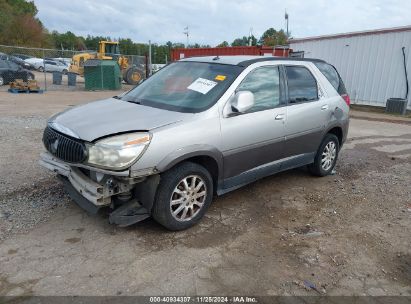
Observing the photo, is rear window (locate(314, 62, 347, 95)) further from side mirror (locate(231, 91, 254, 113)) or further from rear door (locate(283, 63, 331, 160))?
side mirror (locate(231, 91, 254, 113))

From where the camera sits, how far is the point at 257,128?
4344mm

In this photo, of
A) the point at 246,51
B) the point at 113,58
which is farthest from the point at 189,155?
the point at 113,58

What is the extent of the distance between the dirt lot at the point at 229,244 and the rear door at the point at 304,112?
0.64 metres

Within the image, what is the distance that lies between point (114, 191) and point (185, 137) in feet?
2.81

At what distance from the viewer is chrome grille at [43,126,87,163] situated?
344 centimetres

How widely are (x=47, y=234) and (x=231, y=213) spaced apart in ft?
6.71

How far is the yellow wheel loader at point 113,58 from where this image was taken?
82.6 feet

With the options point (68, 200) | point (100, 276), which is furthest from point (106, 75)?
point (100, 276)

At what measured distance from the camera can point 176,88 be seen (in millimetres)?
4418

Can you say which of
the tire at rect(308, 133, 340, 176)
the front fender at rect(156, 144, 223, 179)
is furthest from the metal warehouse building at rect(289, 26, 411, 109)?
the front fender at rect(156, 144, 223, 179)

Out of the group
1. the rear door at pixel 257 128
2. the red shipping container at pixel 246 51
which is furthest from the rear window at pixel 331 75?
the red shipping container at pixel 246 51

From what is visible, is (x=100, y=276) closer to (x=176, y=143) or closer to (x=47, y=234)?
(x=47, y=234)

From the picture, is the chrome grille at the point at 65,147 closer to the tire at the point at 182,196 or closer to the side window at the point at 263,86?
the tire at the point at 182,196

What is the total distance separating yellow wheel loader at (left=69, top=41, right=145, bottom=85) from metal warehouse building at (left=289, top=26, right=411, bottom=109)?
12.6m
